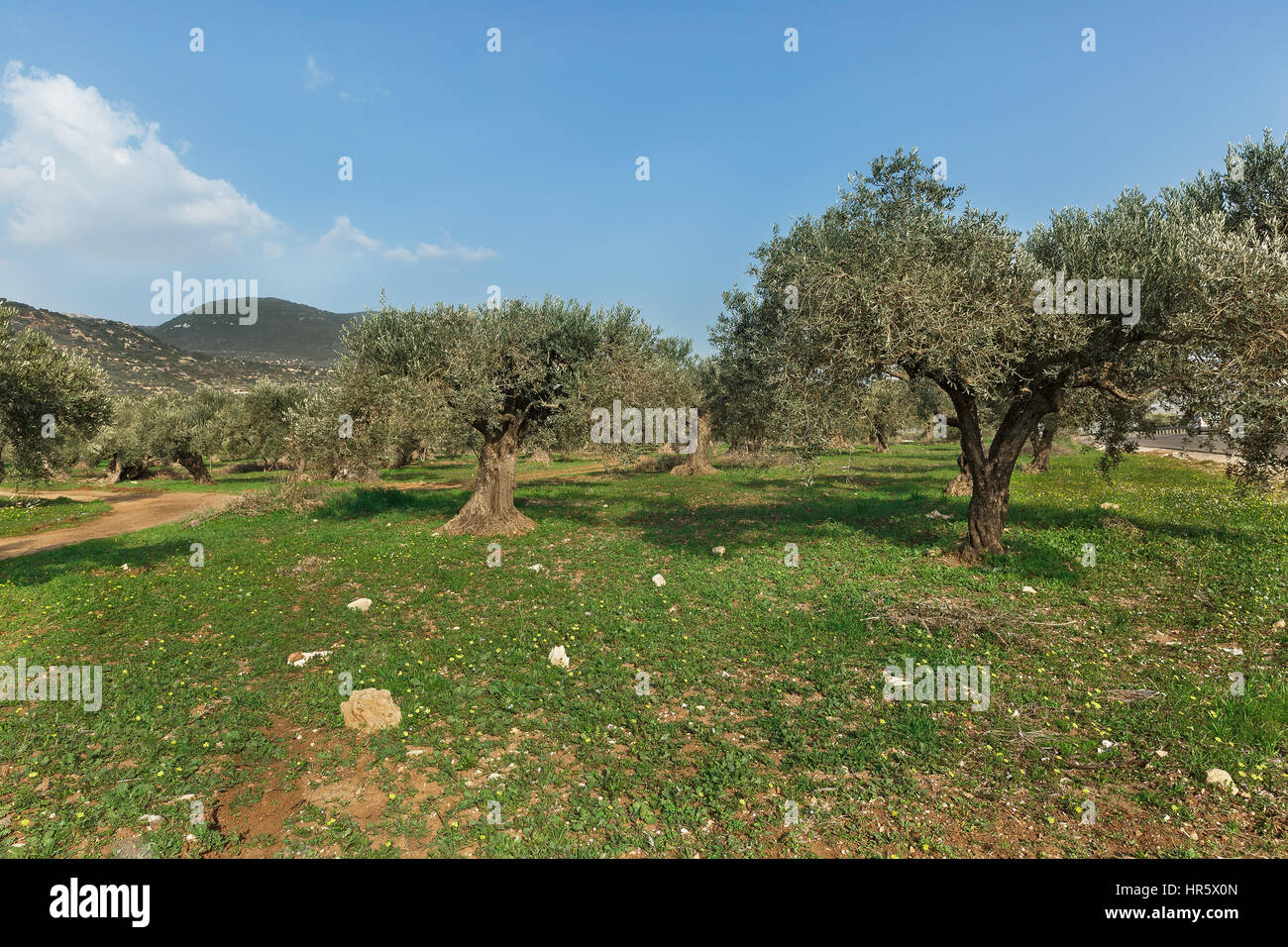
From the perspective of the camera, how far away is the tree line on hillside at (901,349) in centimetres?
1261

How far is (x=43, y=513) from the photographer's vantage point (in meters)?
28.7

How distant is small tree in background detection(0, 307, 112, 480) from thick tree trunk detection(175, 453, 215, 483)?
108 feet

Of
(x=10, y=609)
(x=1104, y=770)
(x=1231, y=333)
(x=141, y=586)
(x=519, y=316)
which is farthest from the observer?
(x=519, y=316)

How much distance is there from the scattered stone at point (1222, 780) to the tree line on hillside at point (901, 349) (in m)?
8.41

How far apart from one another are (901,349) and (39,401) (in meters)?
23.8

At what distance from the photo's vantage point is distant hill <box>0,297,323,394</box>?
103 metres

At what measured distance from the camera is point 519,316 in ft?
68.5

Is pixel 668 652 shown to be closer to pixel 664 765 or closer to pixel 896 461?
pixel 664 765

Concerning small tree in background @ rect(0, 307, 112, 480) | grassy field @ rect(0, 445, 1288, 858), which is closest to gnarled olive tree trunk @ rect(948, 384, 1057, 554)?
grassy field @ rect(0, 445, 1288, 858)

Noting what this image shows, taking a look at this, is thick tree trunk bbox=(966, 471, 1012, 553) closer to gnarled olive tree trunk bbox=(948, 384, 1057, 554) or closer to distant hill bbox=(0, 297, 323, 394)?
gnarled olive tree trunk bbox=(948, 384, 1057, 554)

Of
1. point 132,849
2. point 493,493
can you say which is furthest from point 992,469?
point 132,849

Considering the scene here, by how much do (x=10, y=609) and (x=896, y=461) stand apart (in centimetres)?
5182

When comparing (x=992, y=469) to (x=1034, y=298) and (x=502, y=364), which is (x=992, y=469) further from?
(x=502, y=364)
